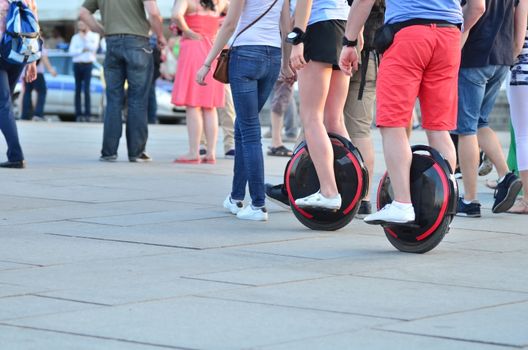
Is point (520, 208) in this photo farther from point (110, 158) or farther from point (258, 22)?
point (110, 158)

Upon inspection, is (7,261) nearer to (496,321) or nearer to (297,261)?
(297,261)

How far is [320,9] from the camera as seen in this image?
7.50m

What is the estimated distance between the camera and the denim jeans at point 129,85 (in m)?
12.4

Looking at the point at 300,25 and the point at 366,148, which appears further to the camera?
the point at 366,148

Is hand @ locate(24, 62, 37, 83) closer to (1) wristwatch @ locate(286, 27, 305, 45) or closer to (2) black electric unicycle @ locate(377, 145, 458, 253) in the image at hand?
(1) wristwatch @ locate(286, 27, 305, 45)

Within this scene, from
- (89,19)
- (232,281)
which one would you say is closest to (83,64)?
(89,19)

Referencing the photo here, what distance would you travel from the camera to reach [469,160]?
27.7 ft

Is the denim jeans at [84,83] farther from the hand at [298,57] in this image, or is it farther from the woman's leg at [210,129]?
the hand at [298,57]

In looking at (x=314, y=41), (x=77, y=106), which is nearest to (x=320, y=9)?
(x=314, y=41)

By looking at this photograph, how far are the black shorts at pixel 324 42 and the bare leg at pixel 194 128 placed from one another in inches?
204

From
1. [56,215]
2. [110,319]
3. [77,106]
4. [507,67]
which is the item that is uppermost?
[507,67]

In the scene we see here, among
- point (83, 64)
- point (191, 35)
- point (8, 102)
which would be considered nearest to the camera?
point (8, 102)

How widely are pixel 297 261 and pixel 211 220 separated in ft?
5.70

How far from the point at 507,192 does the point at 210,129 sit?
4.59m
